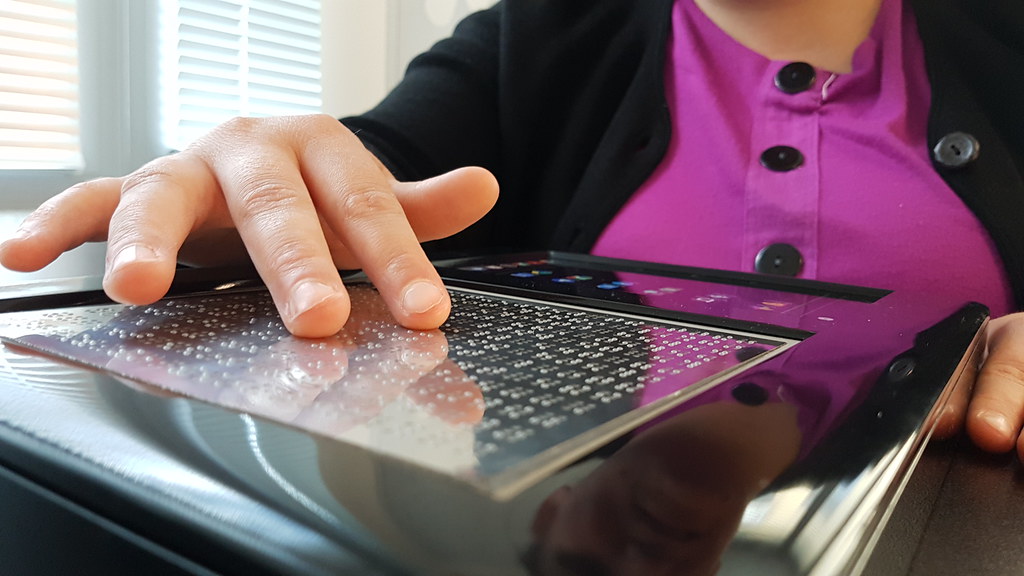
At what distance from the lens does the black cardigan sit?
716 millimetres

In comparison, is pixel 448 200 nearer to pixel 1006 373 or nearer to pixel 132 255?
pixel 132 255

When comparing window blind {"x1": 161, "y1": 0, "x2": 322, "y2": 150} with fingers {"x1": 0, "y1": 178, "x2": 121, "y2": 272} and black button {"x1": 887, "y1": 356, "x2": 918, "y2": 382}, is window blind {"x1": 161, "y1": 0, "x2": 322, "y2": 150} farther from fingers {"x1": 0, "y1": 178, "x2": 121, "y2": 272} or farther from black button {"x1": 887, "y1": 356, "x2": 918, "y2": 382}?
black button {"x1": 887, "y1": 356, "x2": 918, "y2": 382}

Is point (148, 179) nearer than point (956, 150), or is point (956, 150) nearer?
point (148, 179)

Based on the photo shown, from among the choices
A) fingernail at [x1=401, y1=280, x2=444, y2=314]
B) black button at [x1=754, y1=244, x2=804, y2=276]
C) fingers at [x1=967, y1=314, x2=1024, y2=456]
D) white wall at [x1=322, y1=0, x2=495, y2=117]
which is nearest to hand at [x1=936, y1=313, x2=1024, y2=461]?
fingers at [x1=967, y1=314, x2=1024, y2=456]

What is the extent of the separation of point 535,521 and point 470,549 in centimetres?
2

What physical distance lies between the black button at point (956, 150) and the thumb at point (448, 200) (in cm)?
44

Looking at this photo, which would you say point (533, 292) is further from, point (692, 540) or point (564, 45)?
point (564, 45)

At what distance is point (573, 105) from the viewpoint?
93cm

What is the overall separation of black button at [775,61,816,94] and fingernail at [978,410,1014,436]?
1.60 ft

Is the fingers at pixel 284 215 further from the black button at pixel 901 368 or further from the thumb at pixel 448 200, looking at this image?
the black button at pixel 901 368

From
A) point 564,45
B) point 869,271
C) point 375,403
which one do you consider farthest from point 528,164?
point 375,403

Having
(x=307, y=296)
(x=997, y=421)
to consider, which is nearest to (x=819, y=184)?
(x=997, y=421)

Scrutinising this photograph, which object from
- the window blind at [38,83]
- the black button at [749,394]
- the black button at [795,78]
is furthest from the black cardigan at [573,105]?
the window blind at [38,83]

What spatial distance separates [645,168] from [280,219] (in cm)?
48
